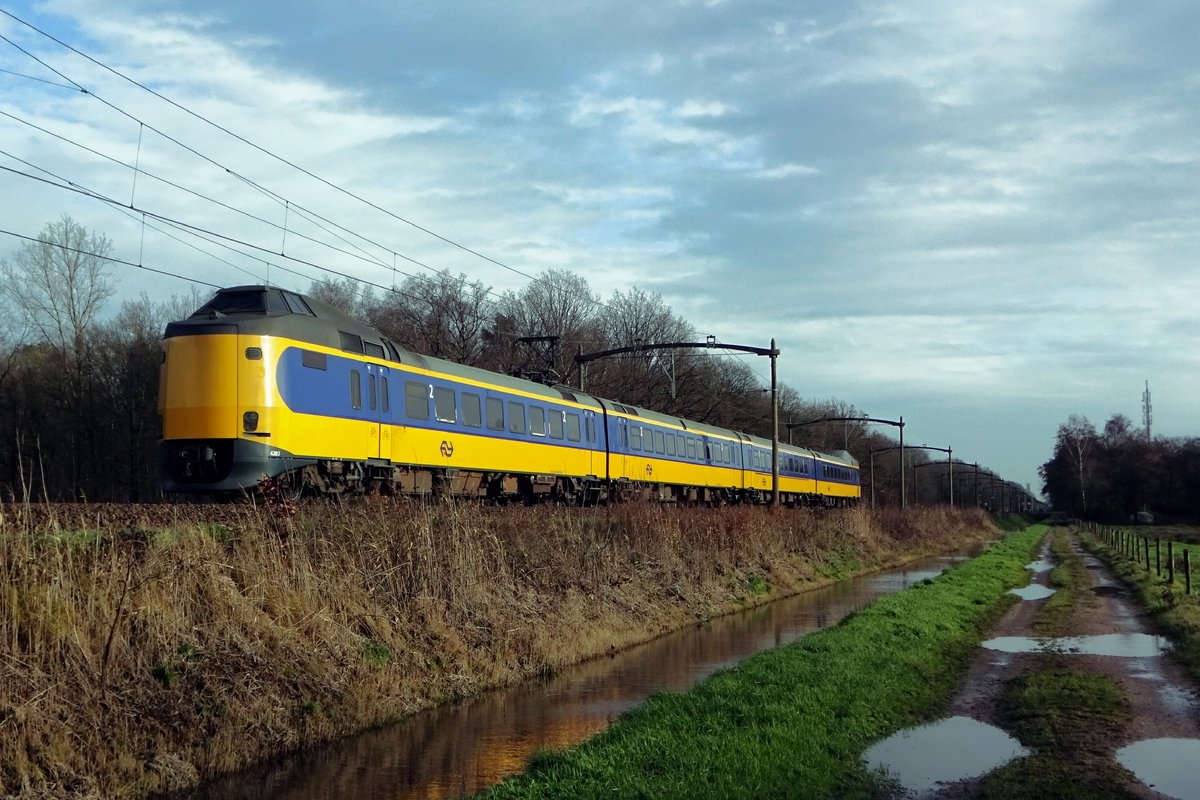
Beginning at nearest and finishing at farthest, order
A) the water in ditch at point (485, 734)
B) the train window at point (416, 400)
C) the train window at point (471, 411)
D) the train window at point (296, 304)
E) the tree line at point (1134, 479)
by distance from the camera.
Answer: the water in ditch at point (485, 734)
the train window at point (296, 304)
the train window at point (416, 400)
the train window at point (471, 411)
the tree line at point (1134, 479)

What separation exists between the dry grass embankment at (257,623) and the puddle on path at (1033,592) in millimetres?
12533

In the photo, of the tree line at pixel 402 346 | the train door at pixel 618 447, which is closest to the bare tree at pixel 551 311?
the tree line at pixel 402 346

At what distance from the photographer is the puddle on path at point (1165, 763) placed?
27.8ft

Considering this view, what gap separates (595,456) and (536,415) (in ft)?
14.6

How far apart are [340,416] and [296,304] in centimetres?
217

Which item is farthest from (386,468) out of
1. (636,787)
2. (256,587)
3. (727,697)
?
(636,787)

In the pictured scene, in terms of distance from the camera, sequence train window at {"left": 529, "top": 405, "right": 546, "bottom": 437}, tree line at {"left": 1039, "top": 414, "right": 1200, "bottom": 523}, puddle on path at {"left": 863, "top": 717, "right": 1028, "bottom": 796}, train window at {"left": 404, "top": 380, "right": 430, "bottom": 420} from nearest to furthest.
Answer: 1. puddle on path at {"left": 863, "top": 717, "right": 1028, "bottom": 796}
2. train window at {"left": 404, "top": 380, "right": 430, "bottom": 420}
3. train window at {"left": 529, "top": 405, "right": 546, "bottom": 437}
4. tree line at {"left": 1039, "top": 414, "right": 1200, "bottom": 523}

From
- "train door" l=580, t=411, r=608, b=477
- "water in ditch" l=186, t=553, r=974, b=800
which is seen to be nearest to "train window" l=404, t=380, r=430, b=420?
"water in ditch" l=186, t=553, r=974, b=800

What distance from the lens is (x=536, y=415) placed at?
27.8 meters

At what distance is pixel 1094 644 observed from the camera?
17.1 meters

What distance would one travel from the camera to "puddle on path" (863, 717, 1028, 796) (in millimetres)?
A: 8922

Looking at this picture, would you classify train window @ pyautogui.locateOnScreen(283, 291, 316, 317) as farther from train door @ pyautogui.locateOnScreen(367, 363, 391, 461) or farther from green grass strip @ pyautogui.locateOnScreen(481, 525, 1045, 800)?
green grass strip @ pyautogui.locateOnScreen(481, 525, 1045, 800)

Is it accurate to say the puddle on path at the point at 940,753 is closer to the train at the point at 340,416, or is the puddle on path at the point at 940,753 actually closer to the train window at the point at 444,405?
the train at the point at 340,416

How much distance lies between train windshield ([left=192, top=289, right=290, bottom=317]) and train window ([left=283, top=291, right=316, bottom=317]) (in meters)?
0.14
